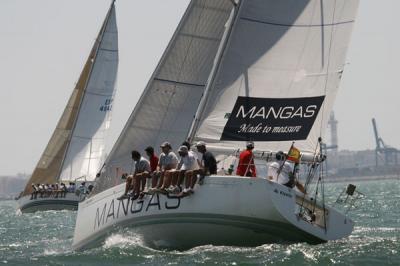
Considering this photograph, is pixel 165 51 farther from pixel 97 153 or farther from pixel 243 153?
pixel 97 153

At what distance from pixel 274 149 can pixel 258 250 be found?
92.5 inches

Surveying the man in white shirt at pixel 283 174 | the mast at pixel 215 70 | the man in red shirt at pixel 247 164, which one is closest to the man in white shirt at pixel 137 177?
the mast at pixel 215 70

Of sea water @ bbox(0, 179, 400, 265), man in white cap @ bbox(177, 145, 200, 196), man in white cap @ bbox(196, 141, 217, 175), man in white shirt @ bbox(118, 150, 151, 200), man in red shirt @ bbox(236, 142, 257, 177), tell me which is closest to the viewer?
sea water @ bbox(0, 179, 400, 265)

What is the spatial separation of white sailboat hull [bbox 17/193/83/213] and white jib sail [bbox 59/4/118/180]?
104cm

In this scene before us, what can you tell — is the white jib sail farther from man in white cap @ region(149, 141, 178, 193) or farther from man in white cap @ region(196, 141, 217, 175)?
man in white cap @ region(196, 141, 217, 175)

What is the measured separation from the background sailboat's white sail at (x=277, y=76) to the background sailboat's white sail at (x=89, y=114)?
81.8 feet

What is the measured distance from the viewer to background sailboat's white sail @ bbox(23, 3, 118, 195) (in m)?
41.9

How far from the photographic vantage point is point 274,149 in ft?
55.7

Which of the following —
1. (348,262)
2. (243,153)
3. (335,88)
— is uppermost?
(335,88)

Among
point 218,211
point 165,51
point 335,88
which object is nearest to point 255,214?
point 218,211

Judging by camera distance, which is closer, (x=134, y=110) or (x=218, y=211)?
(x=218, y=211)

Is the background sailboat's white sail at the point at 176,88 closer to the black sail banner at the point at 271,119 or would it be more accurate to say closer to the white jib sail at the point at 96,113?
the black sail banner at the point at 271,119

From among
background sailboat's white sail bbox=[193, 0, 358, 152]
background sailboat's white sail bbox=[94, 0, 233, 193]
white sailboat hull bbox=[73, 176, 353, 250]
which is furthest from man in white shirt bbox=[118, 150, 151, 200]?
background sailboat's white sail bbox=[94, 0, 233, 193]

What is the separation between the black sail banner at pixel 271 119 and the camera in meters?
16.8
